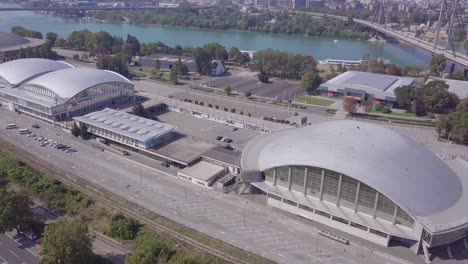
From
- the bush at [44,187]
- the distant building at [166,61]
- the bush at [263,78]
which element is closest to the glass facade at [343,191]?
the bush at [44,187]

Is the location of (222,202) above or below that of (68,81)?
below

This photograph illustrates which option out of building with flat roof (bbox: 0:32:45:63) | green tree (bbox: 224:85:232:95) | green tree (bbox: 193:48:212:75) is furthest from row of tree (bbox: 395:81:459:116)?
building with flat roof (bbox: 0:32:45:63)

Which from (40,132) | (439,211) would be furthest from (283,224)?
(40,132)

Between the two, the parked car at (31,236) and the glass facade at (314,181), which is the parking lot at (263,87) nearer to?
the glass facade at (314,181)

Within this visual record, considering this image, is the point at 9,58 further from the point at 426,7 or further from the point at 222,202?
the point at 426,7

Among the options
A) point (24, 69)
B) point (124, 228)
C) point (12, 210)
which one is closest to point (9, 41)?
point (24, 69)

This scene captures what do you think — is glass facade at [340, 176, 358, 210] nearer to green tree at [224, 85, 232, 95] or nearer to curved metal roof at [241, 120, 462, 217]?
curved metal roof at [241, 120, 462, 217]

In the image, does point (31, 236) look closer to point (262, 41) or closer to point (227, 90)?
point (227, 90)
